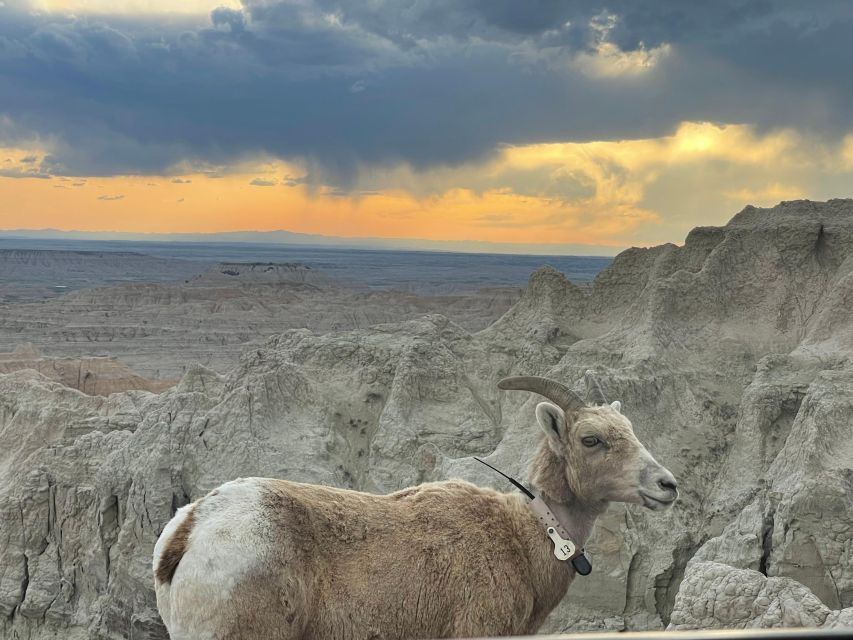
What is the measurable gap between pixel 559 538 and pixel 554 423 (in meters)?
0.87

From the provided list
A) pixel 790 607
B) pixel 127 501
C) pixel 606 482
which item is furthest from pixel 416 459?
pixel 606 482

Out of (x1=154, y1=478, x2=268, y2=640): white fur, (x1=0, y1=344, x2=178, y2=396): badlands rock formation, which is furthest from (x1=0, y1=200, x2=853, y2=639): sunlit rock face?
(x1=0, y1=344, x2=178, y2=396): badlands rock formation

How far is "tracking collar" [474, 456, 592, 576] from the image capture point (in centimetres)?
688

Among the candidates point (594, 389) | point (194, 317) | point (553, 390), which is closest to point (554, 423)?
point (553, 390)

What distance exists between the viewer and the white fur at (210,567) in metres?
5.65

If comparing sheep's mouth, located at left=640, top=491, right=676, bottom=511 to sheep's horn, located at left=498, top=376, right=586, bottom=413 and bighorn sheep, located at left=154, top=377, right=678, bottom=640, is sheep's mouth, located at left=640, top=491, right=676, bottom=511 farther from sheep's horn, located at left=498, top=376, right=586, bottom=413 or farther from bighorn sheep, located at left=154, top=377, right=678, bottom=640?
sheep's horn, located at left=498, top=376, right=586, bottom=413

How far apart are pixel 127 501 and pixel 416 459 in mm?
6441

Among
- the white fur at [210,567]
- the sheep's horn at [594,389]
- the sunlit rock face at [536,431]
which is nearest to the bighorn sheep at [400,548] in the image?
the white fur at [210,567]

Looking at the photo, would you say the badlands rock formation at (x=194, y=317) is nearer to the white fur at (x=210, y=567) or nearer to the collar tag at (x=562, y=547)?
the collar tag at (x=562, y=547)

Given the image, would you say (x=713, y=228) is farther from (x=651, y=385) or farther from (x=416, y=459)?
(x=416, y=459)

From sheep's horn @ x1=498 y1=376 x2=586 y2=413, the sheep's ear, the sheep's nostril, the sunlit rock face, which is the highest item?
sheep's horn @ x1=498 y1=376 x2=586 y2=413

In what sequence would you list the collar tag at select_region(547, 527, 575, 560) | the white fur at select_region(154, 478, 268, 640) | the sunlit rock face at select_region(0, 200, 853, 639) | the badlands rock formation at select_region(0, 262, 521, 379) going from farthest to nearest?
the badlands rock formation at select_region(0, 262, 521, 379), the sunlit rock face at select_region(0, 200, 853, 639), the collar tag at select_region(547, 527, 575, 560), the white fur at select_region(154, 478, 268, 640)

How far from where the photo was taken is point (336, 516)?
620 cm

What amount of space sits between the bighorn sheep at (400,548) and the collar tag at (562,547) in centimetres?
1
